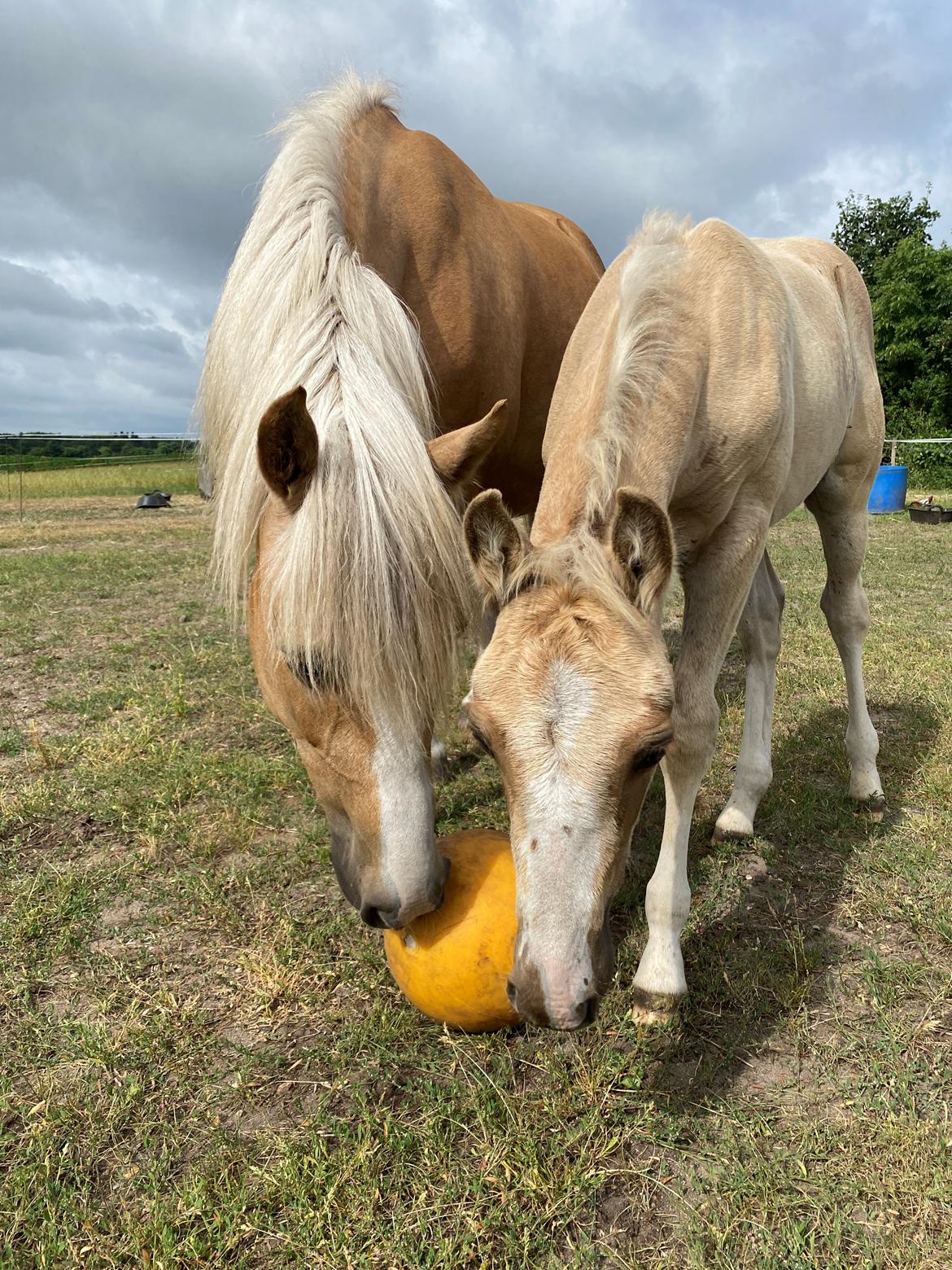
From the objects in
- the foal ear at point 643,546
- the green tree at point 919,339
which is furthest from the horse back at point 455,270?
the green tree at point 919,339

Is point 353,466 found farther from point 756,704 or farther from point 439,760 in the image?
point 756,704

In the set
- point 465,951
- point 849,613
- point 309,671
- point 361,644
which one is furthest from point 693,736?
point 849,613

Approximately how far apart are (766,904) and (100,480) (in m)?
27.0

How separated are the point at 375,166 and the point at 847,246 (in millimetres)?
35239

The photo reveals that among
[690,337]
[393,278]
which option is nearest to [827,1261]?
[690,337]

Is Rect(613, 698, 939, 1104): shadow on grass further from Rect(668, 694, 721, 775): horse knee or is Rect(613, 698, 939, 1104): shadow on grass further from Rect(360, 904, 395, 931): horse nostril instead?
Rect(360, 904, 395, 931): horse nostril

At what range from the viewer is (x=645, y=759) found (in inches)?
67.0

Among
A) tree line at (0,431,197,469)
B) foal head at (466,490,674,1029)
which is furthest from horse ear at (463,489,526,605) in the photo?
tree line at (0,431,197,469)

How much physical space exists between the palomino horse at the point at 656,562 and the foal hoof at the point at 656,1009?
10 millimetres

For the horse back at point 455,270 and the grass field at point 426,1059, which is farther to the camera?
the horse back at point 455,270

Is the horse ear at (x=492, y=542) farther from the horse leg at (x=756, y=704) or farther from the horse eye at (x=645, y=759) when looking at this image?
the horse leg at (x=756, y=704)

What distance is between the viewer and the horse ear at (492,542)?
1.84 meters

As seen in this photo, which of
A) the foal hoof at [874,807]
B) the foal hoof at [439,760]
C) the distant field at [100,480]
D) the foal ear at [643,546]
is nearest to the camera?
the foal ear at [643,546]

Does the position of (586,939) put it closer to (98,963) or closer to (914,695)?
(98,963)
